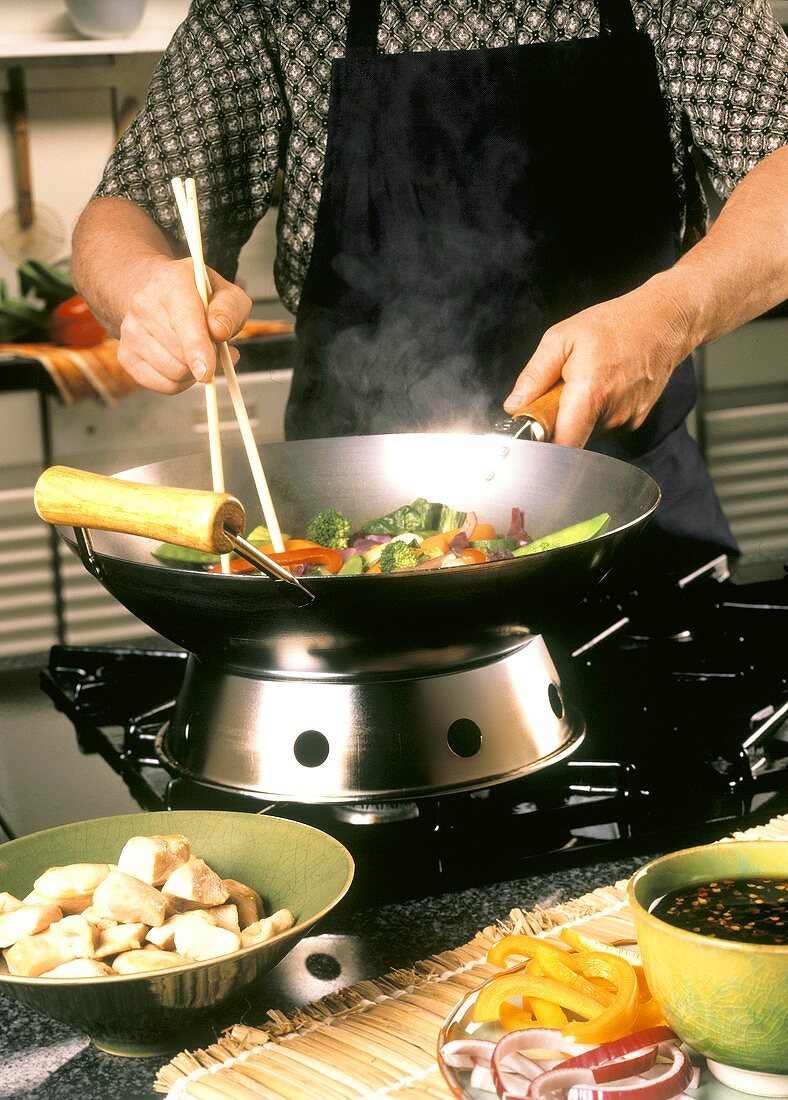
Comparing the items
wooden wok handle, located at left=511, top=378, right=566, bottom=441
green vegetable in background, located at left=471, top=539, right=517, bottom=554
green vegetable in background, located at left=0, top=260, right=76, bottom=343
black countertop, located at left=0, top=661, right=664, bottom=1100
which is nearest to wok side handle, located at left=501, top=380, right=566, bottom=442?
wooden wok handle, located at left=511, top=378, right=566, bottom=441

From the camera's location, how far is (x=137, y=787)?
116 cm

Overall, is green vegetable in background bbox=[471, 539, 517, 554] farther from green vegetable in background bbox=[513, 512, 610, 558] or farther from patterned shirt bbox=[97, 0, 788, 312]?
patterned shirt bbox=[97, 0, 788, 312]

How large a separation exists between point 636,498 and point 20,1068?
650 mm

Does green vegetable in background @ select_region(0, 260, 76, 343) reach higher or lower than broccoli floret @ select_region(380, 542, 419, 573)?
lower

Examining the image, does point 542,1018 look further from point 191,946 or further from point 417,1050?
point 191,946

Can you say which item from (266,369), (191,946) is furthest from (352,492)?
(266,369)

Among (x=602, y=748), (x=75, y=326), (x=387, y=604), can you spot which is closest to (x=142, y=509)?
(x=387, y=604)

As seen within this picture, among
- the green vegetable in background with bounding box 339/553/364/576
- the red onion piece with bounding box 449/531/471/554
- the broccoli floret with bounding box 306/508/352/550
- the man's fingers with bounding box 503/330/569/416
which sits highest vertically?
the man's fingers with bounding box 503/330/569/416

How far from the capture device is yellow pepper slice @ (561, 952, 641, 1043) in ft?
2.33

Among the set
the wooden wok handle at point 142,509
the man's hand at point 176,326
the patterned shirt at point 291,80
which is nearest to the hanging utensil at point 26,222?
the patterned shirt at point 291,80

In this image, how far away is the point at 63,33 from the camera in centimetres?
357

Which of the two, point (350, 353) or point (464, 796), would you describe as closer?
point (464, 796)

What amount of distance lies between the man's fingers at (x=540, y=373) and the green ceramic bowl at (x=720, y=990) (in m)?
0.67

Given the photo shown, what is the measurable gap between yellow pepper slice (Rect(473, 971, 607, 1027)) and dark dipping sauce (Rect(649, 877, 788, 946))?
7cm
